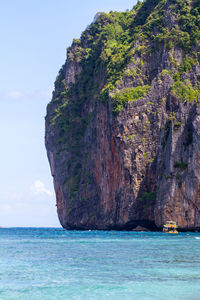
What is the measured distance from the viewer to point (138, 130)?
78.3 meters

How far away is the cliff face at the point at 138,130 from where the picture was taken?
68.4m

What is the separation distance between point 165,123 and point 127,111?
21.8 feet

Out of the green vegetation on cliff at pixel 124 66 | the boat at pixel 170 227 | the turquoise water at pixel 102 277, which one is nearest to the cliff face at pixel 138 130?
the green vegetation on cliff at pixel 124 66

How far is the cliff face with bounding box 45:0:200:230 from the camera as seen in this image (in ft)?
225

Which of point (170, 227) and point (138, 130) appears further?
point (138, 130)

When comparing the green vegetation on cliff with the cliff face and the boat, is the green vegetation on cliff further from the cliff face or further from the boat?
the boat

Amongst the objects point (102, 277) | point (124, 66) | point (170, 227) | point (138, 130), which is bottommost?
point (102, 277)

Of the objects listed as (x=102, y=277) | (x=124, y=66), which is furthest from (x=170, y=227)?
(x=102, y=277)

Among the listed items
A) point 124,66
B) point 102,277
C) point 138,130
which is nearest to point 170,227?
point 138,130

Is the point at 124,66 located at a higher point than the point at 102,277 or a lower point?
higher

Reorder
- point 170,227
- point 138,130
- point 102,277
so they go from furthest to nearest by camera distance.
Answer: point 138,130 → point 170,227 → point 102,277

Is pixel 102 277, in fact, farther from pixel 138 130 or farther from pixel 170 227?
pixel 138 130

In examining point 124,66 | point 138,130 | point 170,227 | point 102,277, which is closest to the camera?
point 102,277

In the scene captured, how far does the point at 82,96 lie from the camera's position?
106938 mm
